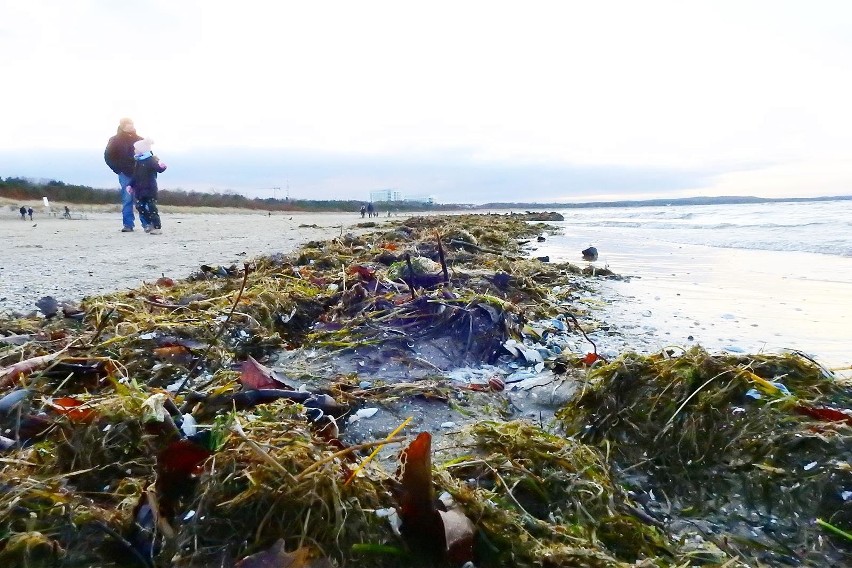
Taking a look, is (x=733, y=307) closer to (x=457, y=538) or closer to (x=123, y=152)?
(x=457, y=538)

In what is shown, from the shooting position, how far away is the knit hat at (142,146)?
28.6 ft

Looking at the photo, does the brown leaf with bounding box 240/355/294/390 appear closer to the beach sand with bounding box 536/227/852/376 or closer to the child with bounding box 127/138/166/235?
the beach sand with bounding box 536/227/852/376

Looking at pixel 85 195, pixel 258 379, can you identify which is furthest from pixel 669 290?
pixel 85 195

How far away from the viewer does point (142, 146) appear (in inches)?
345

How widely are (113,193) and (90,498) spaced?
1564 inches

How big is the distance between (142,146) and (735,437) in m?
9.50

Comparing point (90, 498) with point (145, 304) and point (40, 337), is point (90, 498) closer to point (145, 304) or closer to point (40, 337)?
point (40, 337)

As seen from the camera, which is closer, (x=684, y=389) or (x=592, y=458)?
(x=592, y=458)

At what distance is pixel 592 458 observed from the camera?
1.35 metres

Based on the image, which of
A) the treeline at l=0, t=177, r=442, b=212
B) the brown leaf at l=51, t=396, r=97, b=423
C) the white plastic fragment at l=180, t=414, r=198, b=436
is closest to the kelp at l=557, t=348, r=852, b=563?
the white plastic fragment at l=180, t=414, r=198, b=436

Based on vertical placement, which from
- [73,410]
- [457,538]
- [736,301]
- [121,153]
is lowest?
[736,301]

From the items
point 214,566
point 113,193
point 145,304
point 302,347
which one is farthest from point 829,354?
point 113,193

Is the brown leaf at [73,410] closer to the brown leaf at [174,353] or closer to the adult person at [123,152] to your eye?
the brown leaf at [174,353]

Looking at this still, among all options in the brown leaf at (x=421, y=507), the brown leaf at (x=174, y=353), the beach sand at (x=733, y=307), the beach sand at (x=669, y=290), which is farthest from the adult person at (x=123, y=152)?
the brown leaf at (x=421, y=507)
